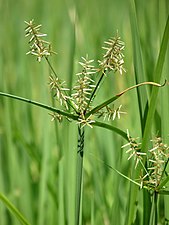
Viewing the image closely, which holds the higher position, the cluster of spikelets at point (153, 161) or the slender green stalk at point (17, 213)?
the cluster of spikelets at point (153, 161)

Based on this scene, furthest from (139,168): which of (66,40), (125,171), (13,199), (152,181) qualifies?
(66,40)

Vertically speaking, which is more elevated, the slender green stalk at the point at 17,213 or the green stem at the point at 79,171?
the green stem at the point at 79,171

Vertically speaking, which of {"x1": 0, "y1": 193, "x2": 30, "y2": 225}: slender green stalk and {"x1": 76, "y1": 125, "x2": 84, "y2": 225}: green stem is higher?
{"x1": 76, "y1": 125, "x2": 84, "y2": 225}: green stem

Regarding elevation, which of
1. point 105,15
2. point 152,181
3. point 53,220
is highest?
point 105,15

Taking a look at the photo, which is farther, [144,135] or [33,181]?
[33,181]

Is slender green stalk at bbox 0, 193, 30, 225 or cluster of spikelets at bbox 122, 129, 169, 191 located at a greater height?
cluster of spikelets at bbox 122, 129, 169, 191

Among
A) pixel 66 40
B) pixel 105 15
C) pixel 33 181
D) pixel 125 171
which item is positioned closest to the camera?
pixel 125 171

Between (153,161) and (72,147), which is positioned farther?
(72,147)

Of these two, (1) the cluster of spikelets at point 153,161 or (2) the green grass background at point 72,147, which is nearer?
(1) the cluster of spikelets at point 153,161

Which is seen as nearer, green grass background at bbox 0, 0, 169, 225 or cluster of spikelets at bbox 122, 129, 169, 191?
cluster of spikelets at bbox 122, 129, 169, 191

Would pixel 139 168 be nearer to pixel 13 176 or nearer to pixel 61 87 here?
pixel 61 87

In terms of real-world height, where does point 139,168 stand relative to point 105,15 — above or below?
below
